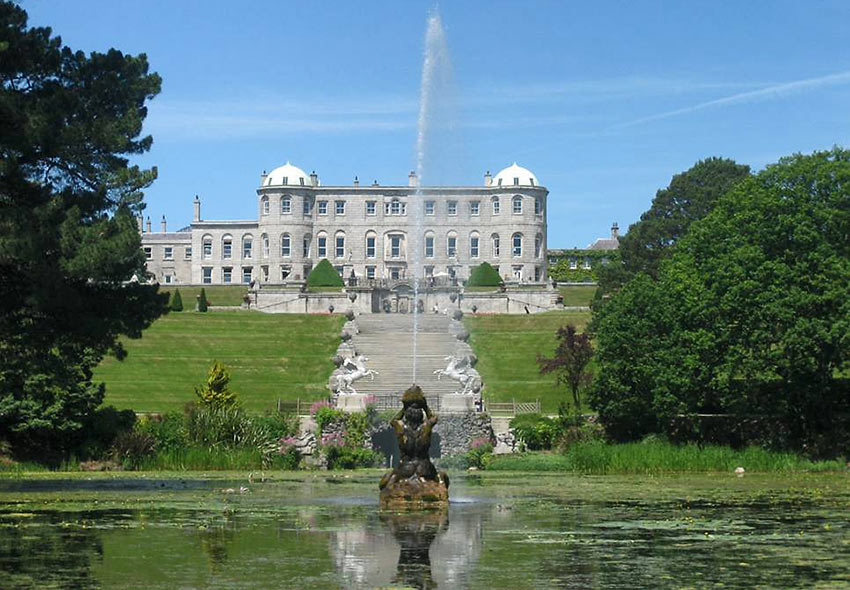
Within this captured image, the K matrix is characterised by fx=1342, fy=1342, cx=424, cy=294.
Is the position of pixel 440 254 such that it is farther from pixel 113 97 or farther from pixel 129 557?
pixel 129 557

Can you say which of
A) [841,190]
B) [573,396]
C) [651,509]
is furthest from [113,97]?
[573,396]

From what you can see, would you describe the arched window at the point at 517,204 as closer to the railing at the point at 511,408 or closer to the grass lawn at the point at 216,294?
the grass lawn at the point at 216,294

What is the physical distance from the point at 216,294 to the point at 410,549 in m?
89.4

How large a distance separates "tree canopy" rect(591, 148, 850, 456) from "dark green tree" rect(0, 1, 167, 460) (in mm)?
16702

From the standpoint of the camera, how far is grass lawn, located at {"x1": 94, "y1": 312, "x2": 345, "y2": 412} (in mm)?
55094

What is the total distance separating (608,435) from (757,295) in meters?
7.04

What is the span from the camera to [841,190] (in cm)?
3925

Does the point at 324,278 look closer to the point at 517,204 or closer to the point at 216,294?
the point at 216,294

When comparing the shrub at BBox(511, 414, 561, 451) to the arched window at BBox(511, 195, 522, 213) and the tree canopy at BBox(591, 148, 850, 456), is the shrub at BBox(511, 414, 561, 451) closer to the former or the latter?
the tree canopy at BBox(591, 148, 850, 456)

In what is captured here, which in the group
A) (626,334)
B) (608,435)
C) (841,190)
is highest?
(841,190)

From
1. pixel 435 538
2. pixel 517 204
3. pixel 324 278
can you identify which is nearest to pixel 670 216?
pixel 324 278

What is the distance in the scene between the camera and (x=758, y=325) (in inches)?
1486

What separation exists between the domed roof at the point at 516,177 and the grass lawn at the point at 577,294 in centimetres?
2396

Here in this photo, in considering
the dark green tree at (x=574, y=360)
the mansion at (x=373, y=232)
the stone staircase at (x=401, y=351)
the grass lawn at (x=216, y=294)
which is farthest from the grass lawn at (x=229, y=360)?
the mansion at (x=373, y=232)
